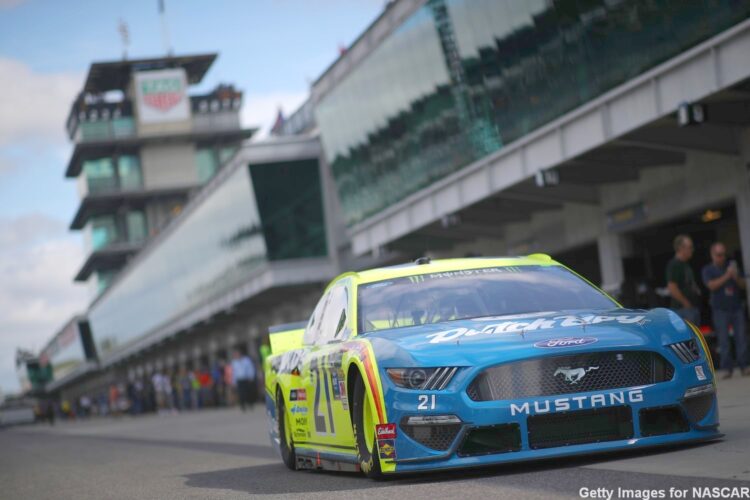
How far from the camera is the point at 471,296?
926 centimetres

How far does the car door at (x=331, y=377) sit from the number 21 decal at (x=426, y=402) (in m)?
1.13

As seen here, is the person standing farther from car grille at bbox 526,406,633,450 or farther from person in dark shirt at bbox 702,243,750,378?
car grille at bbox 526,406,633,450

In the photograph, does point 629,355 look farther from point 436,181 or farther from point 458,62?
point 436,181

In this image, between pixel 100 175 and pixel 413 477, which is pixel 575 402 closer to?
pixel 413 477

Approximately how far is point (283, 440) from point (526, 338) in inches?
156

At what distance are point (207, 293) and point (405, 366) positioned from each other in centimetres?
5589

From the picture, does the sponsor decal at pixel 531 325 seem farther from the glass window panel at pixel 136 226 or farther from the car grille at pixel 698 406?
the glass window panel at pixel 136 226

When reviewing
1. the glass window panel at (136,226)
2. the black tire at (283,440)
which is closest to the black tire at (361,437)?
the black tire at (283,440)

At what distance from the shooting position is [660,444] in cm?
798

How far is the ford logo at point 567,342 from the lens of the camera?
781cm

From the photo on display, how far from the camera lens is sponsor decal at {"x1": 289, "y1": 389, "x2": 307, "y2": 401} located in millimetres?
10273

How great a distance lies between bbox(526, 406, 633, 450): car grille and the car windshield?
51.8 inches

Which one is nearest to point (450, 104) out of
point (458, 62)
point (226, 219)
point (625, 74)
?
point (458, 62)

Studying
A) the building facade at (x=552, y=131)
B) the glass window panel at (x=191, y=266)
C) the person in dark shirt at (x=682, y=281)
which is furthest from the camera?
the glass window panel at (x=191, y=266)
